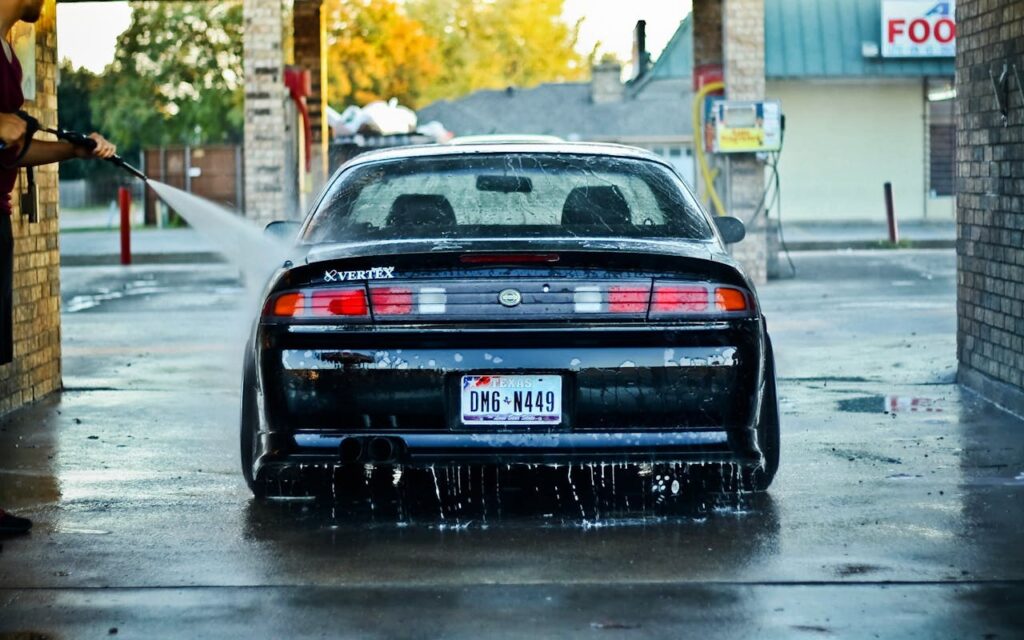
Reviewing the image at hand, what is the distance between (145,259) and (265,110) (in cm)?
762

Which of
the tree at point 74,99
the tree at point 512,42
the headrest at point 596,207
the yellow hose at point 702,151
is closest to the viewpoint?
the headrest at point 596,207

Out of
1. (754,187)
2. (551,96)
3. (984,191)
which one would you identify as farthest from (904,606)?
(551,96)

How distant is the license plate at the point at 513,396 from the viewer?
257 inches

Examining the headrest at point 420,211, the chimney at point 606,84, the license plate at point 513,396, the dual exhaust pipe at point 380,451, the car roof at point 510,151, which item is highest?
the chimney at point 606,84

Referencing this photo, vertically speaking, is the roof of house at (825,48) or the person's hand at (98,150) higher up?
the roof of house at (825,48)

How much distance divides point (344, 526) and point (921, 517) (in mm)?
2217

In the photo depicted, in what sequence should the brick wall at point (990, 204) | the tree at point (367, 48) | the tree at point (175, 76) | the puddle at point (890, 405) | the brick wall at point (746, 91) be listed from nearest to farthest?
the brick wall at point (990, 204)
the puddle at point (890, 405)
the brick wall at point (746, 91)
the tree at point (175, 76)
the tree at point (367, 48)

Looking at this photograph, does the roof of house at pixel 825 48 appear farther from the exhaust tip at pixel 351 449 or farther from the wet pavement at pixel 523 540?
the exhaust tip at pixel 351 449

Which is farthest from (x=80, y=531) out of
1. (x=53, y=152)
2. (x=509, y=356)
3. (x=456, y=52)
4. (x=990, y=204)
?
(x=456, y=52)

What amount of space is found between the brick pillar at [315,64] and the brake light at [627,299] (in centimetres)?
2121

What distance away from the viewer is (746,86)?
2188 cm

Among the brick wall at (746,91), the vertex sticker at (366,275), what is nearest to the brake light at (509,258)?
the vertex sticker at (366,275)

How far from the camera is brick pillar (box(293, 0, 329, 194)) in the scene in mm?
28172

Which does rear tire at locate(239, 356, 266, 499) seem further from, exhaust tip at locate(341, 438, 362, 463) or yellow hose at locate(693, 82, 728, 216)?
yellow hose at locate(693, 82, 728, 216)
